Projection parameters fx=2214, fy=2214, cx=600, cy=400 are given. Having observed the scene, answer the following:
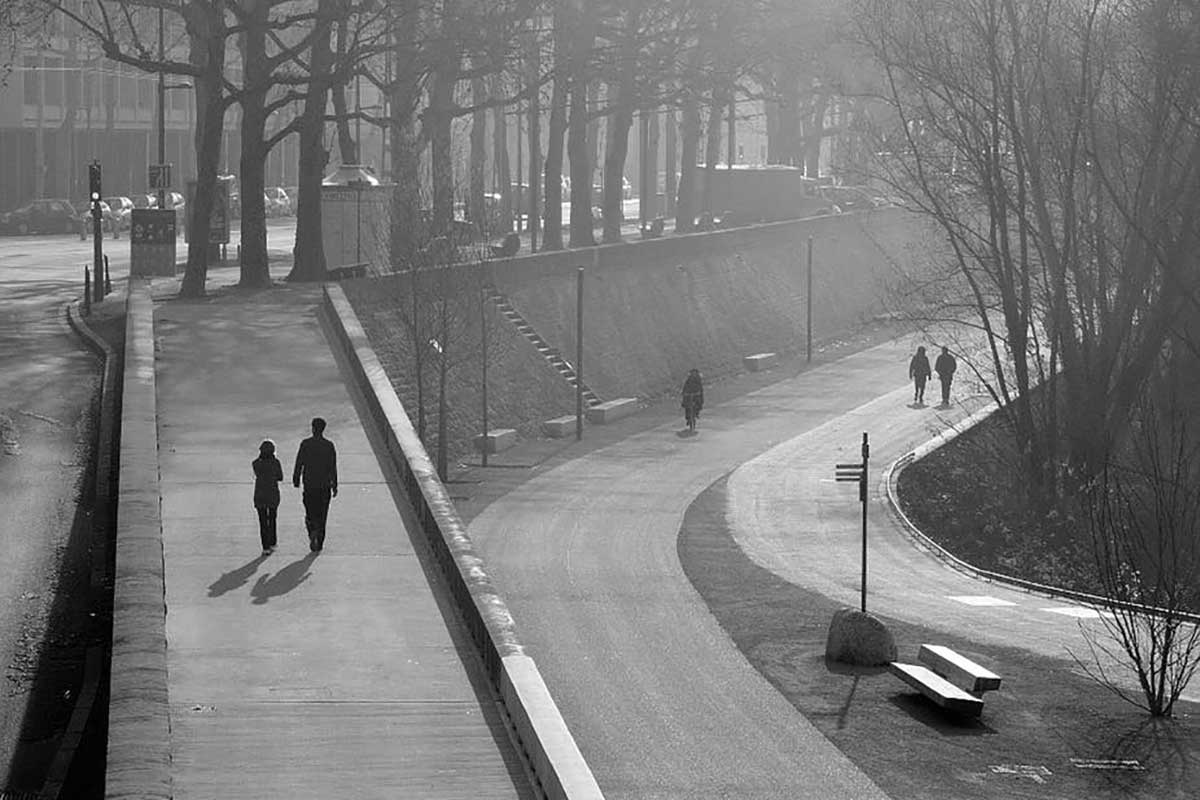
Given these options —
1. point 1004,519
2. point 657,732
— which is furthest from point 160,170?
point 657,732

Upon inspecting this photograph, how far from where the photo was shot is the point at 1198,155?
128 feet

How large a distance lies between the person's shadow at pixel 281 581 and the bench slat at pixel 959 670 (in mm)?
7370

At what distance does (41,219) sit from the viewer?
7975cm

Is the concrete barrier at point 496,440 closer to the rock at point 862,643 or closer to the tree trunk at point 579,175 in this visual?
the rock at point 862,643

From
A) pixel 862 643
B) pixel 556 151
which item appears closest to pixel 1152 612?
pixel 862 643

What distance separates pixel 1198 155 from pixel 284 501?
20965 millimetres

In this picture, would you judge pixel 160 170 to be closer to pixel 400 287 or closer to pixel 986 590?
pixel 400 287

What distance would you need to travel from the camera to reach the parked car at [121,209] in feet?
263

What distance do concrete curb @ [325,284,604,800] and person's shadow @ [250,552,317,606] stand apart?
4.36ft

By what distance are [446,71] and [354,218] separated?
4.67 meters

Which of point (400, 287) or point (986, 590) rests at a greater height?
point (400, 287)

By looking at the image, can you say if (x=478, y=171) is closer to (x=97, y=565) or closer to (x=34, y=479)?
(x=34, y=479)

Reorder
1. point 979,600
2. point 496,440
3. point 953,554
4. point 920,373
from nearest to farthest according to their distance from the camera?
point 979,600 < point 953,554 < point 496,440 < point 920,373

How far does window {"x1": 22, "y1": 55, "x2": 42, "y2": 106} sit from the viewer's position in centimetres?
8931
